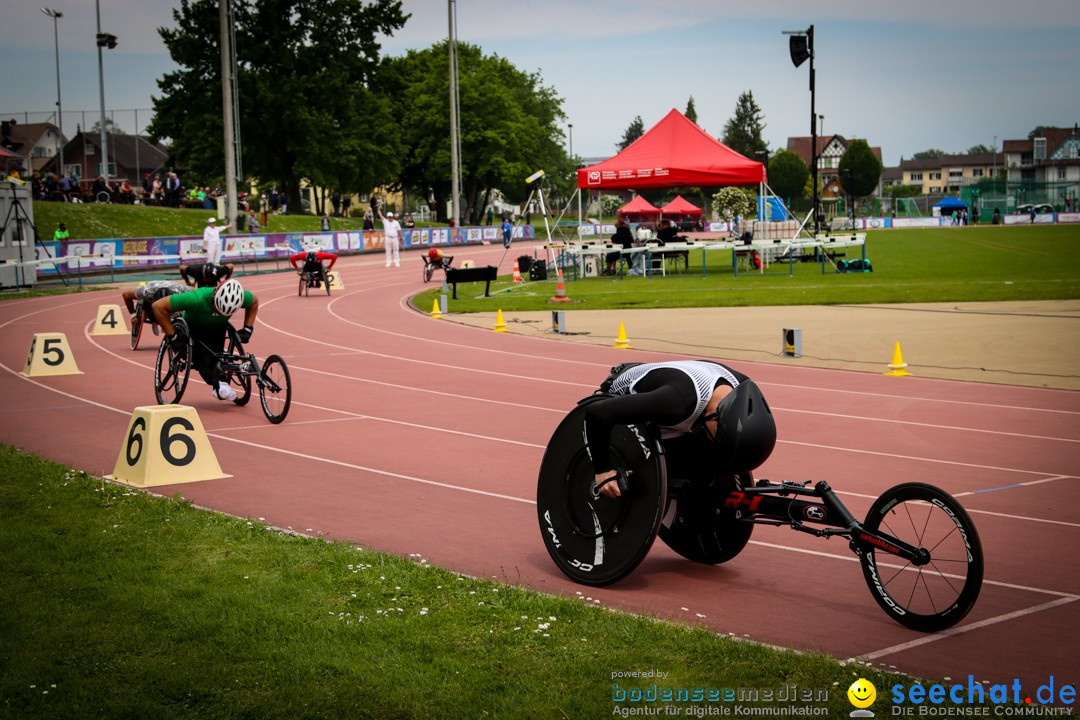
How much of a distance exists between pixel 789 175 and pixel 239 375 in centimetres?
11130

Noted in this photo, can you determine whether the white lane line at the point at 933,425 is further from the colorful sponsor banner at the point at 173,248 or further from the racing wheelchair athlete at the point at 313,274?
the colorful sponsor banner at the point at 173,248

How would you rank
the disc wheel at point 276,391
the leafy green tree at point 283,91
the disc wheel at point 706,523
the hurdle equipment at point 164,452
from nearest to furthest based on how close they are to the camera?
the disc wheel at point 706,523, the hurdle equipment at point 164,452, the disc wheel at point 276,391, the leafy green tree at point 283,91

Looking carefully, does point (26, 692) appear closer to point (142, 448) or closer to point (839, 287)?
point (142, 448)

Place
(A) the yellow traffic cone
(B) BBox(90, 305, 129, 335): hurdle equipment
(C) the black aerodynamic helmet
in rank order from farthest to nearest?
(B) BBox(90, 305, 129, 335): hurdle equipment → (A) the yellow traffic cone → (C) the black aerodynamic helmet

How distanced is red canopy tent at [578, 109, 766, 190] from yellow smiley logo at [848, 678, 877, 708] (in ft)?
97.7

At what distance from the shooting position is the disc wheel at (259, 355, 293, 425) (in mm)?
12695

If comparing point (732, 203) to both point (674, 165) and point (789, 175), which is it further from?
point (674, 165)

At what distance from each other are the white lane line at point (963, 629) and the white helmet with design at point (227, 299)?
957 centimetres

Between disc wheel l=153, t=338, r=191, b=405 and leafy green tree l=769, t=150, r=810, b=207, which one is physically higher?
leafy green tree l=769, t=150, r=810, b=207

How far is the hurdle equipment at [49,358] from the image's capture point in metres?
16.9

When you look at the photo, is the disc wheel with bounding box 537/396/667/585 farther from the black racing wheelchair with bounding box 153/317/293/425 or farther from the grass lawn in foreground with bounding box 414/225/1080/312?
the grass lawn in foreground with bounding box 414/225/1080/312

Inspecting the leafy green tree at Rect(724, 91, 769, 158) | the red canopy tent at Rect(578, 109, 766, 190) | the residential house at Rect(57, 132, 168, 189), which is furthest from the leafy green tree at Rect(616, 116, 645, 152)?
the red canopy tent at Rect(578, 109, 766, 190)

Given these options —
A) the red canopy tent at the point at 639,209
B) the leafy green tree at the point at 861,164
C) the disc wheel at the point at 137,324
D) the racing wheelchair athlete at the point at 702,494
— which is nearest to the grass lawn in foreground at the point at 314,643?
the racing wheelchair athlete at the point at 702,494

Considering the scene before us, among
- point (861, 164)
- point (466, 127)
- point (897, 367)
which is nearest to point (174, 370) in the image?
point (897, 367)
